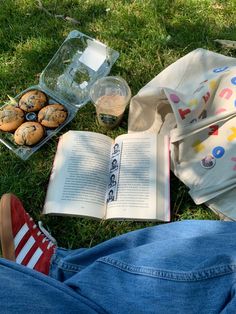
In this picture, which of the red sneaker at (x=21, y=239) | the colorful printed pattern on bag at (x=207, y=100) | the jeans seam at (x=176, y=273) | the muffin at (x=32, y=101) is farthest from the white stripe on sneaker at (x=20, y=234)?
the colorful printed pattern on bag at (x=207, y=100)

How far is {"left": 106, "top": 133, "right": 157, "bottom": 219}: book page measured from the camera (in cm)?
156

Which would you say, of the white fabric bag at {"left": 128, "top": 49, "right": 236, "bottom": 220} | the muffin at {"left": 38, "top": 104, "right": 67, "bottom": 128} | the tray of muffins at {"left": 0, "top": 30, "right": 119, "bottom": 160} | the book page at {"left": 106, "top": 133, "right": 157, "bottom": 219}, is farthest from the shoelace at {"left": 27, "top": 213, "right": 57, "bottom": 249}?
the white fabric bag at {"left": 128, "top": 49, "right": 236, "bottom": 220}

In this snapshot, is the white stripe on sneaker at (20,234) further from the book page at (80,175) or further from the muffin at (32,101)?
the muffin at (32,101)

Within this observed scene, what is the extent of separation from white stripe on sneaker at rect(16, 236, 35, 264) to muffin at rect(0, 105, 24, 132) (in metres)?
0.51

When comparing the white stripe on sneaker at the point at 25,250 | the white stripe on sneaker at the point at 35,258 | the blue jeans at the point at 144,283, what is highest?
the blue jeans at the point at 144,283

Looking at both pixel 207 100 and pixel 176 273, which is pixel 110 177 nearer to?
pixel 207 100

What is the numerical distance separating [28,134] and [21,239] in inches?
17.9

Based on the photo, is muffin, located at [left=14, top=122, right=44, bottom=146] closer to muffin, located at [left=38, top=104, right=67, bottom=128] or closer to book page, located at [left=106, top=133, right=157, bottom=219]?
muffin, located at [left=38, top=104, right=67, bottom=128]

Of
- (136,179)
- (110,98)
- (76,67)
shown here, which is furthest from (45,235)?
(76,67)

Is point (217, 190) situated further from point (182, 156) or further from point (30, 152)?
point (30, 152)

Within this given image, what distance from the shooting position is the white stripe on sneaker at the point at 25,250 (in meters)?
1.45

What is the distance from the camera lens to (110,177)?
1.66 m

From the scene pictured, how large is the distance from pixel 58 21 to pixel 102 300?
1523 mm

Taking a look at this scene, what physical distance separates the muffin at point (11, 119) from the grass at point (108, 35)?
99 mm
